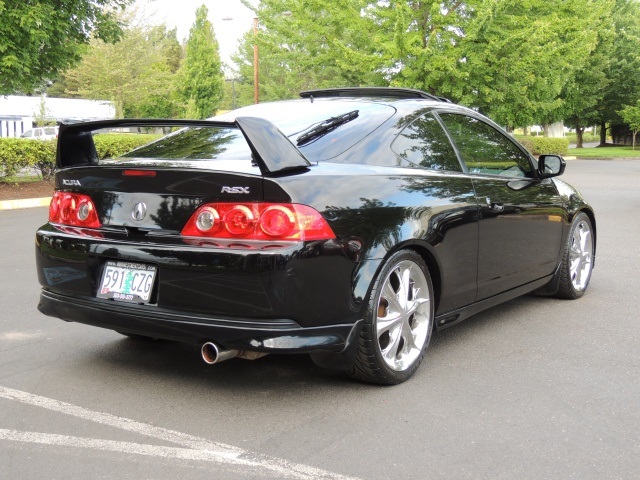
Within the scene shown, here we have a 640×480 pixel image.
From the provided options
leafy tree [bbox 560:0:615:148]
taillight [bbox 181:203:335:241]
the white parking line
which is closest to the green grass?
leafy tree [bbox 560:0:615:148]

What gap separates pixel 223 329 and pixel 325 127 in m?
1.39

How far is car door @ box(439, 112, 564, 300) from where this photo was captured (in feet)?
16.3

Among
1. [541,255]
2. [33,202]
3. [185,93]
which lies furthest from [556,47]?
[185,93]

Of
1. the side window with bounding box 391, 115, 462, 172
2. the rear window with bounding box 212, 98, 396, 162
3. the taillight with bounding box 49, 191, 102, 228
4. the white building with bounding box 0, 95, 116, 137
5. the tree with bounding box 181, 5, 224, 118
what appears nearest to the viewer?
the taillight with bounding box 49, 191, 102, 228

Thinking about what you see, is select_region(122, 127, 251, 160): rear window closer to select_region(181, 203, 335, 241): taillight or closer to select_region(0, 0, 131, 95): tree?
select_region(181, 203, 335, 241): taillight

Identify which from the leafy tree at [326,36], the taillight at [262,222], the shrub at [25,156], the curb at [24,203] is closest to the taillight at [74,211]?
the taillight at [262,222]

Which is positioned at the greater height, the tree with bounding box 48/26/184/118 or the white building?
the tree with bounding box 48/26/184/118

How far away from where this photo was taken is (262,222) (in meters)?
3.62

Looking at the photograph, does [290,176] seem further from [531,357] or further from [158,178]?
[531,357]

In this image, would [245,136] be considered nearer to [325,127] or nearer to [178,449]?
[325,127]

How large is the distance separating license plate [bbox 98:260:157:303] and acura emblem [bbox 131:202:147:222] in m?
0.23

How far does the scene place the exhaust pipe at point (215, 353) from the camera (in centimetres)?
369

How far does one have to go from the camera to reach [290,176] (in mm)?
3725

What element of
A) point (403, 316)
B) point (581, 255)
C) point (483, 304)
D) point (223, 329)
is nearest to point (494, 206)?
point (483, 304)
